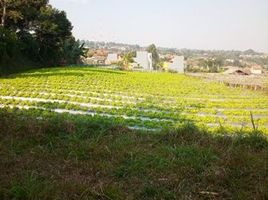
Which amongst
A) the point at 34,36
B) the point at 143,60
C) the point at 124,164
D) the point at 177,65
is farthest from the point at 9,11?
the point at 143,60

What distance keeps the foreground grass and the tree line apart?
68.4 feet

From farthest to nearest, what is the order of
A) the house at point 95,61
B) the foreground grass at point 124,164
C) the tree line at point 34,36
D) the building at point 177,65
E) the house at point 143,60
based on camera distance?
the house at point 95,61 < the house at point 143,60 < the building at point 177,65 < the tree line at point 34,36 < the foreground grass at point 124,164

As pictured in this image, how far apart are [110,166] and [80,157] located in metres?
0.58

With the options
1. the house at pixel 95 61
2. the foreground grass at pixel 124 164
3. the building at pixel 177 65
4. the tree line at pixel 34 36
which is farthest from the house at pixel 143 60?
the foreground grass at pixel 124 164

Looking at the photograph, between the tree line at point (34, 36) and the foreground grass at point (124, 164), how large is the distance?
20.9 metres

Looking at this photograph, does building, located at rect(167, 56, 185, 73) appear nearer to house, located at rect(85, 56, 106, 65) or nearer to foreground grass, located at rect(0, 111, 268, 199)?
house, located at rect(85, 56, 106, 65)

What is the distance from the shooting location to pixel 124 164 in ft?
16.4

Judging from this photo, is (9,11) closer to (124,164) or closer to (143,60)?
(124,164)

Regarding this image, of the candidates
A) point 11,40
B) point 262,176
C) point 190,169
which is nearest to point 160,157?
point 190,169

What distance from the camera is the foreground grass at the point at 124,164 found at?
13.3 ft

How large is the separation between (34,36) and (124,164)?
118ft

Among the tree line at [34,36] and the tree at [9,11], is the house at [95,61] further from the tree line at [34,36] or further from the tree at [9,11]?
the tree at [9,11]

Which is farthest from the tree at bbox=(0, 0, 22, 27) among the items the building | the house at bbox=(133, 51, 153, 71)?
the house at bbox=(133, 51, 153, 71)

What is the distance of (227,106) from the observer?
18.0 metres
